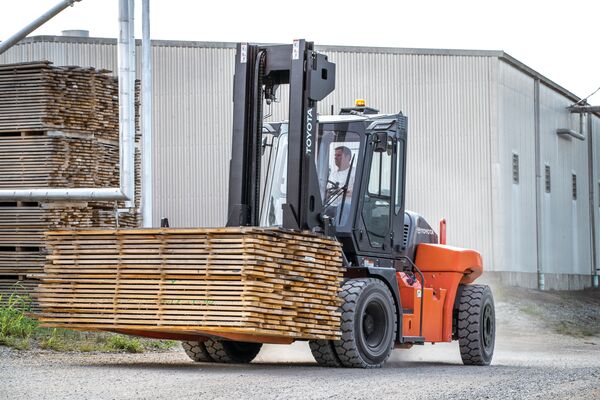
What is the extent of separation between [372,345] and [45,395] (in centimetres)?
430

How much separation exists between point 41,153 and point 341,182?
204 inches

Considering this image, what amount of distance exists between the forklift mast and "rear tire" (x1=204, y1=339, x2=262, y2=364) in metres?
1.73

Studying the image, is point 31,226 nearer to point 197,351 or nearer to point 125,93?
point 125,93

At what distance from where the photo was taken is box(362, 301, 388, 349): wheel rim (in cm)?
1214

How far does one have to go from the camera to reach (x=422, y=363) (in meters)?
14.8

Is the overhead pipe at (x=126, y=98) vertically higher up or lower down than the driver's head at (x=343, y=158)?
higher up

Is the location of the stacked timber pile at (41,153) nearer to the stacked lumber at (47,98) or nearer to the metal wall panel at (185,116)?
the stacked lumber at (47,98)

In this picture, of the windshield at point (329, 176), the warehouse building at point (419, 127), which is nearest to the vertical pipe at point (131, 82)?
the windshield at point (329, 176)

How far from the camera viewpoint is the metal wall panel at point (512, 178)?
98.9ft

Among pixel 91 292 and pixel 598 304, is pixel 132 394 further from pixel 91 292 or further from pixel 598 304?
pixel 598 304

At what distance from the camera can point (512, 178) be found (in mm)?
31344

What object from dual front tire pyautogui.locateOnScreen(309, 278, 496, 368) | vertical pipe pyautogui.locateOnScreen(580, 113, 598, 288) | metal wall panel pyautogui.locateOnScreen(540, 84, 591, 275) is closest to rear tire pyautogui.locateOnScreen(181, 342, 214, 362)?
dual front tire pyautogui.locateOnScreen(309, 278, 496, 368)

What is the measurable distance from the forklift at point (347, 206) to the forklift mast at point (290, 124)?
0.03 ft

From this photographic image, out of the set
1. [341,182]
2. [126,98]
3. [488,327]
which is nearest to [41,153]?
[126,98]
